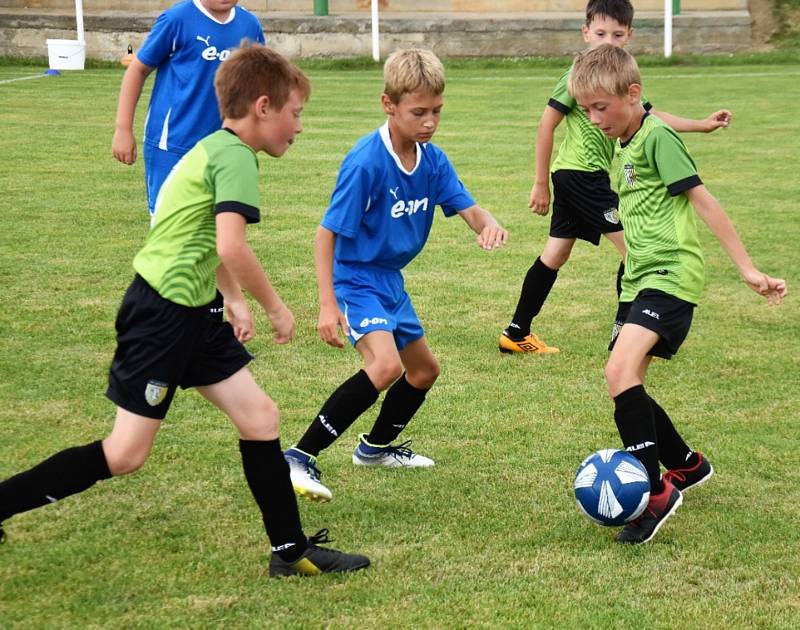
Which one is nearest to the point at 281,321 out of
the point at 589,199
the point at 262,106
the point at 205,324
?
the point at 205,324

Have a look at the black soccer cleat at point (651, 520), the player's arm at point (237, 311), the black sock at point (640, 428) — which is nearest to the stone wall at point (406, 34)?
the player's arm at point (237, 311)

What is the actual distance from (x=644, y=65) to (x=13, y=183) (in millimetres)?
15443

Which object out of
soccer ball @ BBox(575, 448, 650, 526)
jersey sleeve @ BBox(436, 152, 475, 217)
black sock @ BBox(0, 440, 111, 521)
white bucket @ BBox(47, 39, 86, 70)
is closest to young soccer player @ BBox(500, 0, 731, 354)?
jersey sleeve @ BBox(436, 152, 475, 217)

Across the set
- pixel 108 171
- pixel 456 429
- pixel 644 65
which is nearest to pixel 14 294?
pixel 456 429

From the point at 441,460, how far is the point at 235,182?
1.88 metres

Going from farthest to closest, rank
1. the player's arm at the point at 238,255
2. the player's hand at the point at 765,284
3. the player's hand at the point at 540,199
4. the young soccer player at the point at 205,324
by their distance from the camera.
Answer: the player's hand at the point at 540,199 < the player's hand at the point at 765,284 < the young soccer player at the point at 205,324 < the player's arm at the point at 238,255

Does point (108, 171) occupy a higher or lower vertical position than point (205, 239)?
lower

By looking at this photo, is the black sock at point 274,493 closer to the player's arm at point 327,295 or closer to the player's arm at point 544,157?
the player's arm at point 327,295

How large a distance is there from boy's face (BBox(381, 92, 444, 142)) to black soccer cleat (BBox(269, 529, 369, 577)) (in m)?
1.53

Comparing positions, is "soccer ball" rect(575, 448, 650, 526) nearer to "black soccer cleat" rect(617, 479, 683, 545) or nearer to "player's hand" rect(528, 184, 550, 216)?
"black soccer cleat" rect(617, 479, 683, 545)

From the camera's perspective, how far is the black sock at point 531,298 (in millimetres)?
6785

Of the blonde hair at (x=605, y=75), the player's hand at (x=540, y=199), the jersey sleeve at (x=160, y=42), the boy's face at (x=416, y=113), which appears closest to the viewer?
the blonde hair at (x=605, y=75)

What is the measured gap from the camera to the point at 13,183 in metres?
11.6

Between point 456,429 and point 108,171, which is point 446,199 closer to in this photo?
point 456,429
